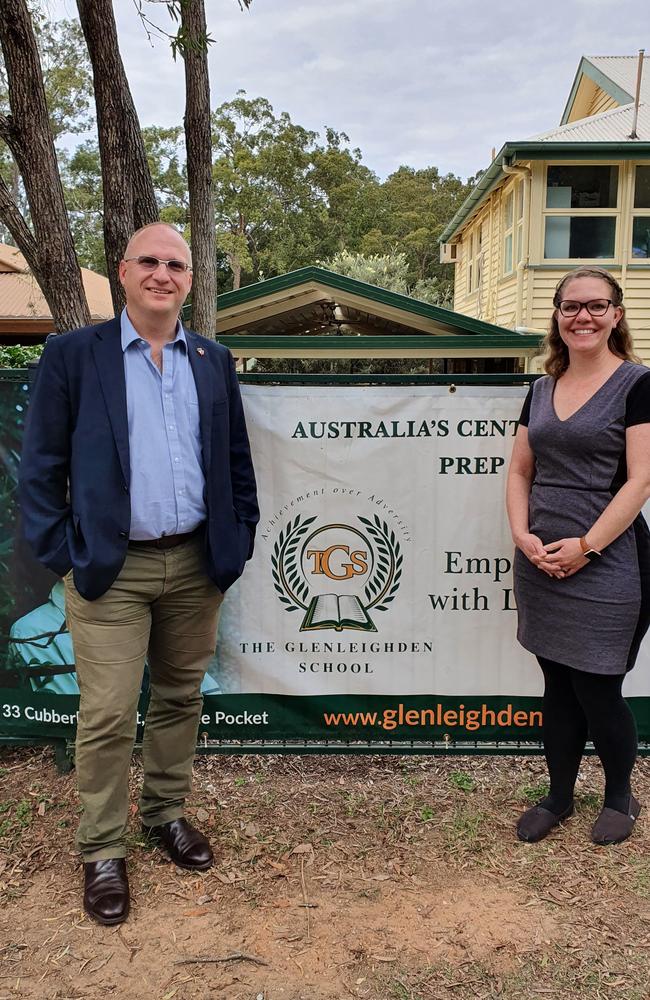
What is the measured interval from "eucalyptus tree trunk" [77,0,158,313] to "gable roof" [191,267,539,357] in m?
5.39

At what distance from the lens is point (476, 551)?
10.9ft

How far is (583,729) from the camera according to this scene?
3.04 m

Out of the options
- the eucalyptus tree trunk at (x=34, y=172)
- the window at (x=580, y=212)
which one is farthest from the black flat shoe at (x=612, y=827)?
the window at (x=580, y=212)

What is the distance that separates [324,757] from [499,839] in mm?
971

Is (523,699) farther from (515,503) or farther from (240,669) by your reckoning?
(240,669)

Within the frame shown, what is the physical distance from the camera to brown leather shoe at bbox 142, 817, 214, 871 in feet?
9.59

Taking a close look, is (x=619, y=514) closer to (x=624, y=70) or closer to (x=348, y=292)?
(x=348, y=292)

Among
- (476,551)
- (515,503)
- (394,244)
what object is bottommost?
(476,551)

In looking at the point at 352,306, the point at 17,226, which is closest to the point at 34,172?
the point at 17,226

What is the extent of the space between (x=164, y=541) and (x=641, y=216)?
1343 cm

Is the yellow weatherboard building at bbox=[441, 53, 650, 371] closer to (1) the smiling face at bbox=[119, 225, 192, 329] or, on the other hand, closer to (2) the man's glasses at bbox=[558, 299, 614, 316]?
(2) the man's glasses at bbox=[558, 299, 614, 316]

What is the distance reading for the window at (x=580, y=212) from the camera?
13.7m

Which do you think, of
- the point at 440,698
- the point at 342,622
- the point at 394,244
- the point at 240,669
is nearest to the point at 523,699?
the point at 440,698

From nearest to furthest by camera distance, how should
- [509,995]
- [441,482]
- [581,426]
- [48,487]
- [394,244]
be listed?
[509,995], [48,487], [581,426], [441,482], [394,244]
